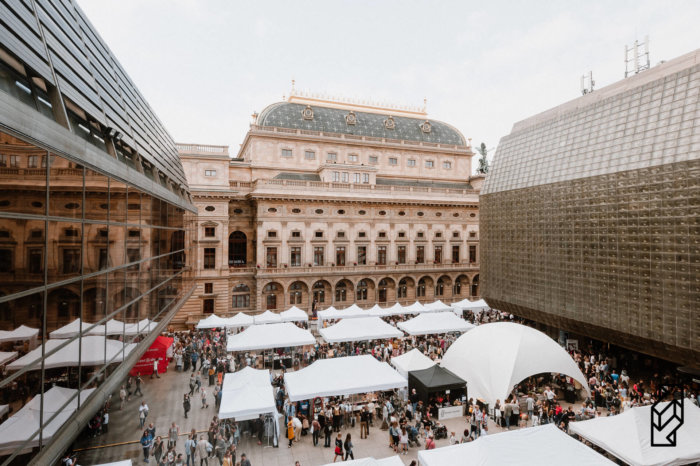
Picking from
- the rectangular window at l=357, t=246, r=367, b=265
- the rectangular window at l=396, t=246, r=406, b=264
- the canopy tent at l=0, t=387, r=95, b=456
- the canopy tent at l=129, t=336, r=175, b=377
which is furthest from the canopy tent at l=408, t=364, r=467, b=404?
the rectangular window at l=396, t=246, r=406, b=264

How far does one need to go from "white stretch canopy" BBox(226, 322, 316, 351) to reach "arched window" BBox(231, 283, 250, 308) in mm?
15146

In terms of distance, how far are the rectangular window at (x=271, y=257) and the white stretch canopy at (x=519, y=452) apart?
2891cm

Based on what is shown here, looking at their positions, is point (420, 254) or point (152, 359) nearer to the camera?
point (152, 359)

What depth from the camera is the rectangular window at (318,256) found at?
131ft

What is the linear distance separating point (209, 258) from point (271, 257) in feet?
19.4

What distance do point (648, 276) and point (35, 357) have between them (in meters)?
24.6

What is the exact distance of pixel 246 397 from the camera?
14.6 meters

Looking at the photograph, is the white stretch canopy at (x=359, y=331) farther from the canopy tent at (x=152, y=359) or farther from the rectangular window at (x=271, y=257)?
the rectangular window at (x=271, y=257)

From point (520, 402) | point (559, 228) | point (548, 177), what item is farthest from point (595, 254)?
point (520, 402)

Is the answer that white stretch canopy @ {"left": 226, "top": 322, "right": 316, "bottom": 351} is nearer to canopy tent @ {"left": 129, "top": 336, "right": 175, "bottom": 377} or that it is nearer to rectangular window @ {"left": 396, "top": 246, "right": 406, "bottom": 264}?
canopy tent @ {"left": 129, "top": 336, "right": 175, "bottom": 377}

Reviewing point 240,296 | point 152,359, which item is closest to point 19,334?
point 152,359

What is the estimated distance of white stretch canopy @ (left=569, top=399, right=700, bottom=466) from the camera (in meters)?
11.0

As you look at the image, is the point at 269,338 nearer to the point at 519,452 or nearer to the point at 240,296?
the point at 519,452

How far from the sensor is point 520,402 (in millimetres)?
17062
